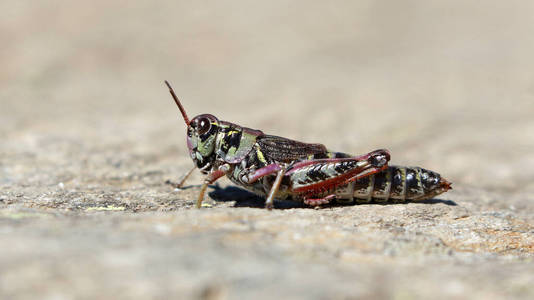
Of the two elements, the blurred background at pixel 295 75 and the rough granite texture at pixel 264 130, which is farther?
the blurred background at pixel 295 75

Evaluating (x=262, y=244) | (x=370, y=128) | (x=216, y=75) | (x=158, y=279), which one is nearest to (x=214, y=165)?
(x=262, y=244)

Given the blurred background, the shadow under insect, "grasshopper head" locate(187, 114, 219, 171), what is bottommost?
the shadow under insect

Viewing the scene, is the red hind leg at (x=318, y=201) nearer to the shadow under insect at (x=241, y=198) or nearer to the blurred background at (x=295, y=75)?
the shadow under insect at (x=241, y=198)

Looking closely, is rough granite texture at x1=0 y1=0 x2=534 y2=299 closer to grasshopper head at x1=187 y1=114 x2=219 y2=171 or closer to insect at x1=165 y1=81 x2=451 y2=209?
insect at x1=165 y1=81 x2=451 y2=209

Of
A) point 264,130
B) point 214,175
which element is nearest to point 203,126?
point 214,175

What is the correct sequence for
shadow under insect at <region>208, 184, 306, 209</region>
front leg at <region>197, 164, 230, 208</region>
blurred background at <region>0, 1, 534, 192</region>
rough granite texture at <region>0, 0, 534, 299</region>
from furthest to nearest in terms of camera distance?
blurred background at <region>0, 1, 534, 192</region>
shadow under insect at <region>208, 184, 306, 209</region>
front leg at <region>197, 164, 230, 208</region>
rough granite texture at <region>0, 0, 534, 299</region>

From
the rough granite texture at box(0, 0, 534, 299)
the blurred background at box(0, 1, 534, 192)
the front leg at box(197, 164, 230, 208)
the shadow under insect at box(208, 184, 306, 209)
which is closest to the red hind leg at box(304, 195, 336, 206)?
the rough granite texture at box(0, 0, 534, 299)

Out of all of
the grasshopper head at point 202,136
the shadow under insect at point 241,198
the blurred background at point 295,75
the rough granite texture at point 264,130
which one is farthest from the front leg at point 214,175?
the blurred background at point 295,75
